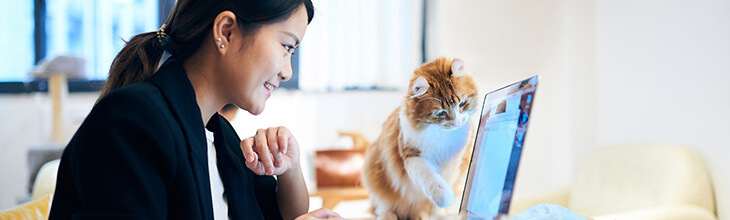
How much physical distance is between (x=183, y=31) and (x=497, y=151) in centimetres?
54

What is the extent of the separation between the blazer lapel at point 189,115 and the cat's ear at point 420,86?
0.35 metres

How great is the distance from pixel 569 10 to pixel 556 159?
582mm

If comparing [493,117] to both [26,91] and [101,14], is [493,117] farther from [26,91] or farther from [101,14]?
[26,91]

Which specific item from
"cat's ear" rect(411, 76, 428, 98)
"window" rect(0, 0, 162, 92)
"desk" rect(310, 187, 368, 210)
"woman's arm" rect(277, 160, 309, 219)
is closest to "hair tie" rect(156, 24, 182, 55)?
"woman's arm" rect(277, 160, 309, 219)

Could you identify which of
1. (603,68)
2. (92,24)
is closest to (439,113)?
(603,68)

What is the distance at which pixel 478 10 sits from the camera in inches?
50.8

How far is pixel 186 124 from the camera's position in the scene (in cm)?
76

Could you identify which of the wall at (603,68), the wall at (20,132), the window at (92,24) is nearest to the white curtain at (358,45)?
the window at (92,24)

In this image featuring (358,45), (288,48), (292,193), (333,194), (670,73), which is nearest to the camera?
(288,48)

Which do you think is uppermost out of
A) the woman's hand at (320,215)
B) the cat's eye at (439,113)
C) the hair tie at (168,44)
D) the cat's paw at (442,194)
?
the hair tie at (168,44)

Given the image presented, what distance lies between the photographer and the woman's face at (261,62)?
79 centimetres

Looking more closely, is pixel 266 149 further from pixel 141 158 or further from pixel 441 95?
pixel 441 95

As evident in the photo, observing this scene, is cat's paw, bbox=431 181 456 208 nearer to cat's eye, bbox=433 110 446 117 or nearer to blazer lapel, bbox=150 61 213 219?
cat's eye, bbox=433 110 446 117

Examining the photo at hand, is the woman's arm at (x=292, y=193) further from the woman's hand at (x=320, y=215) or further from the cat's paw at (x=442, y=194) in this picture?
the cat's paw at (x=442, y=194)
